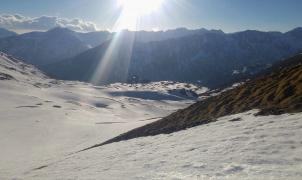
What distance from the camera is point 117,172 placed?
21188 millimetres

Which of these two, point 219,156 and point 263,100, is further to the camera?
point 263,100

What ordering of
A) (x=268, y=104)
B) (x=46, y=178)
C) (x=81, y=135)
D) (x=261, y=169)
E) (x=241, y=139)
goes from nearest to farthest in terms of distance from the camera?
(x=261, y=169) < (x=241, y=139) < (x=46, y=178) < (x=268, y=104) < (x=81, y=135)

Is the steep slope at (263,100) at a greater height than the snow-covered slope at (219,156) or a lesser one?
greater

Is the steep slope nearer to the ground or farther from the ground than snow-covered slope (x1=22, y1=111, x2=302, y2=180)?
farther from the ground

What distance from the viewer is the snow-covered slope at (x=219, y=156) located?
15.4 metres

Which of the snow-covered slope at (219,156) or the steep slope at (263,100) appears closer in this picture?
the snow-covered slope at (219,156)

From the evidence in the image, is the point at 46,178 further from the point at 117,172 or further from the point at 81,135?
the point at 81,135

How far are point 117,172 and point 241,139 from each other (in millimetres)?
7066

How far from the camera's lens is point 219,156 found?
60.0 ft

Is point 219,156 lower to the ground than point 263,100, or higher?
lower

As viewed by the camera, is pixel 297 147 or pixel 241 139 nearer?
pixel 297 147

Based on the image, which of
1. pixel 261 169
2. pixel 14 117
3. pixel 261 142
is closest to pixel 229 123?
pixel 261 142

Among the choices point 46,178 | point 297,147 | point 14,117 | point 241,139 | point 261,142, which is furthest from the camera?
point 14,117

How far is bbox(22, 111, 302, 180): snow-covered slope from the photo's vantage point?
50.5 feet
